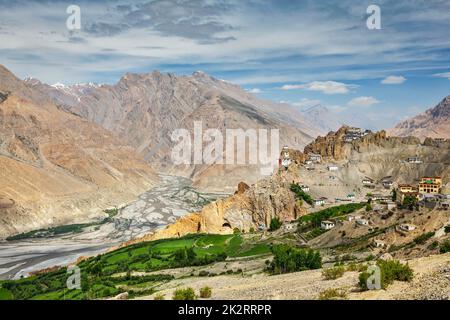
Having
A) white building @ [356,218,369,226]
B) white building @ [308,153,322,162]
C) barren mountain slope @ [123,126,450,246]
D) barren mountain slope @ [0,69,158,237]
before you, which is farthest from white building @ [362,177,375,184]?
barren mountain slope @ [0,69,158,237]

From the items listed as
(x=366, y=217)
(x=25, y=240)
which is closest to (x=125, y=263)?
(x=366, y=217)

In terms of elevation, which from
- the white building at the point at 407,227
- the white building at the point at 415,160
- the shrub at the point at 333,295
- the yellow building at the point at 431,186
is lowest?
the white building at the point at 407,227

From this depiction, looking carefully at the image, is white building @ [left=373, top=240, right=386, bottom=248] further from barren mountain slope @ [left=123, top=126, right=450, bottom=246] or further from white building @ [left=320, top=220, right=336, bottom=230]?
barren mountain slope @ [left=123, top=126, right=450, bottom=246]

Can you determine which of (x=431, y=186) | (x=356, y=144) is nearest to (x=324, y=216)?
(x=431, y=186)

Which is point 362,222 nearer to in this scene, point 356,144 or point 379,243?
point 379,243

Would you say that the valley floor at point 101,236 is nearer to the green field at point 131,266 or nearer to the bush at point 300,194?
the green field at point 131,266

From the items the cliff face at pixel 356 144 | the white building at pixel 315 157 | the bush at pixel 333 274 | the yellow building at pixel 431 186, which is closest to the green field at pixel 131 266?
the bush at pixel 333 274
